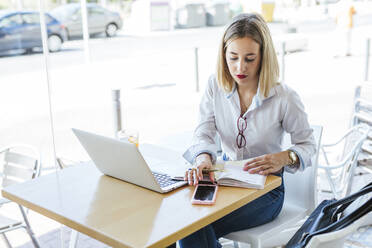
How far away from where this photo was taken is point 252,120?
212 cm

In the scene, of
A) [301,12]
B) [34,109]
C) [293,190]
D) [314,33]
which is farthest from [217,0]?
[293,190]

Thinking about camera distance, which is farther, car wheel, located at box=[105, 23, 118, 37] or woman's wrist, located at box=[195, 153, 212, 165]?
car wheel, located at box=[105, 23, 118, 37]

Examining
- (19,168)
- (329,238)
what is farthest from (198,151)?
(19,168)

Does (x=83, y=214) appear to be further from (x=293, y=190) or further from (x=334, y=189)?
(x=334, y=189)

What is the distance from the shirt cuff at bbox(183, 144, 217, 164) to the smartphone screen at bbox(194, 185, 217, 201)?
0.90 feet

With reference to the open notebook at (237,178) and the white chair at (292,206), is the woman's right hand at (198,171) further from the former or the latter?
the white chair at (292,206)

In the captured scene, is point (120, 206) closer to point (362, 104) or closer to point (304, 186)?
point (304, 186)

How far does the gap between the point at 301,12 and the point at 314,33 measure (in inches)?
21.2

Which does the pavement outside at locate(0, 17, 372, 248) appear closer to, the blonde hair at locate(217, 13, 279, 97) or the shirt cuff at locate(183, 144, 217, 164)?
the shirt cuff at locate(183, 144, 217, 164)

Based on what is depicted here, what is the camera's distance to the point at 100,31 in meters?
5.13

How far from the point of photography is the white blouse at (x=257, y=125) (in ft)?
6.79

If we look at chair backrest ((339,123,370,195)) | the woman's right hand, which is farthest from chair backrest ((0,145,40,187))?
chair backrest ((339,123,370,195))

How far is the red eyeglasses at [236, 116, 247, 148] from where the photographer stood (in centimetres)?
213

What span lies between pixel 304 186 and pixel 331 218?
67cm
